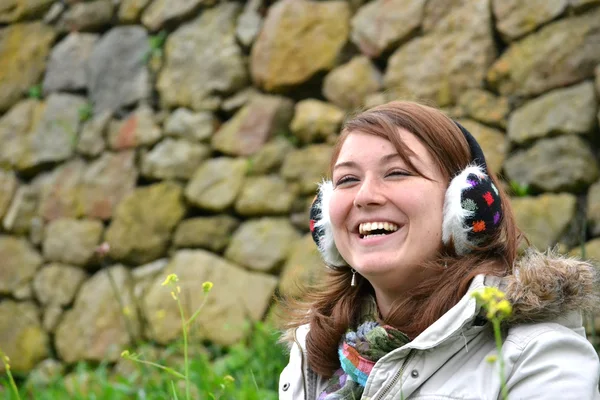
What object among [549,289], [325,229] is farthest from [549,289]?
[325,229]

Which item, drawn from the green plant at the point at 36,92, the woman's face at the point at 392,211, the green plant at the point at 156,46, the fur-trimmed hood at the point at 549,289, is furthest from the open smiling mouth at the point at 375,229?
the green plant at the point at 36,92

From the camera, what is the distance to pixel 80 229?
4.50m

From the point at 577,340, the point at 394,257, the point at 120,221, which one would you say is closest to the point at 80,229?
the point at 120,221

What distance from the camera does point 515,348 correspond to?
1.32 meters

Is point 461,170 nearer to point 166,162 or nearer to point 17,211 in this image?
point 166,162

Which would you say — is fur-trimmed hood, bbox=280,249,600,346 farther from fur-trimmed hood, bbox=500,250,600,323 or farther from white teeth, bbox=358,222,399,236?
white teeth, bbox=358,222,399,236

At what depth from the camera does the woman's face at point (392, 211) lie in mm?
1520

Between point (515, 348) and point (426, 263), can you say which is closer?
point (515, 348)

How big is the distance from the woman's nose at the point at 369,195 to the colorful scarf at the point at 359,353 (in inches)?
9.7

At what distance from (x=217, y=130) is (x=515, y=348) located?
308 centimetres

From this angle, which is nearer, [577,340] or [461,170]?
[577,340]

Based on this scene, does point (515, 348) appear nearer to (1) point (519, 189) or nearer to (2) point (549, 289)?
(2) point (549, 289)


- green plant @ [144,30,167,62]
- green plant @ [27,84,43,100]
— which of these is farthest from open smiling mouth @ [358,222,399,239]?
green plant @ [27,84,43,100]

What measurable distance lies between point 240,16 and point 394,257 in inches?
→ 117
